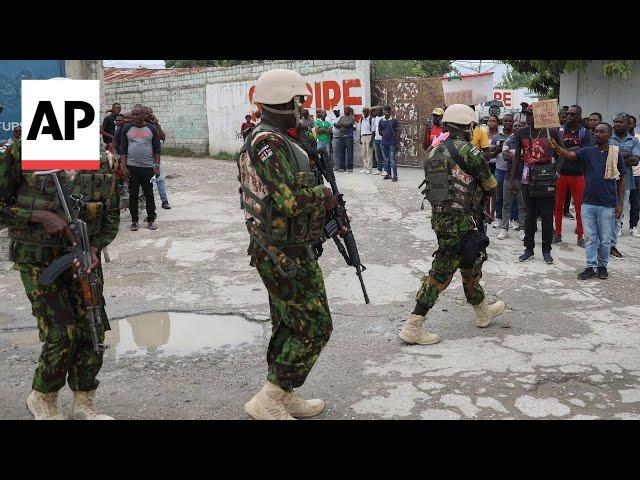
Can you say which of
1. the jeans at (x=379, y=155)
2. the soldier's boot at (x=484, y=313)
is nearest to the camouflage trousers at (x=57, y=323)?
the soldier's boot at (x=484, y=313)

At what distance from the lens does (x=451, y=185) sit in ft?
17.0

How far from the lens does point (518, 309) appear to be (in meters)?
6.09

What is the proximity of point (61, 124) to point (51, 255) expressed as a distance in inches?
28.8

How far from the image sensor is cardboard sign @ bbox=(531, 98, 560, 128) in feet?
22.4

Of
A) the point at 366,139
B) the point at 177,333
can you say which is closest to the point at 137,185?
the point at 177,333

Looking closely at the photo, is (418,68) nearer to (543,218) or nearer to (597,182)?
(543,218)

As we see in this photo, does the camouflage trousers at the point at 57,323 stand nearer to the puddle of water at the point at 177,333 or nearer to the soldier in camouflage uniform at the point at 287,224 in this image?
the soldier in camouflage uniform at the point at 287,224

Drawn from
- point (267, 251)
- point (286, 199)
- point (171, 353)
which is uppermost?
point (286, 199)

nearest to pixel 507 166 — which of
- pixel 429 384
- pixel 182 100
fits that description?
pixel 429 384

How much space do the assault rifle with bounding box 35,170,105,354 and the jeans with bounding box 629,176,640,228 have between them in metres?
7.60

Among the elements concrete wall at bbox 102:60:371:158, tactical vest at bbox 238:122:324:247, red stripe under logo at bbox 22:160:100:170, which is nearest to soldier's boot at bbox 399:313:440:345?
tactical vest at bbox 238:122:324:247

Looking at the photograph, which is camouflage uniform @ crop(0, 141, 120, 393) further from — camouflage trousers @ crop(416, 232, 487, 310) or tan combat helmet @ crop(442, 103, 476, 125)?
tan combat helmet @ crop(442, 103, 476, 125)

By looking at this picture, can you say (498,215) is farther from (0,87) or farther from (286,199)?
(0,87)

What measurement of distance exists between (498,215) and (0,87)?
7745mm
